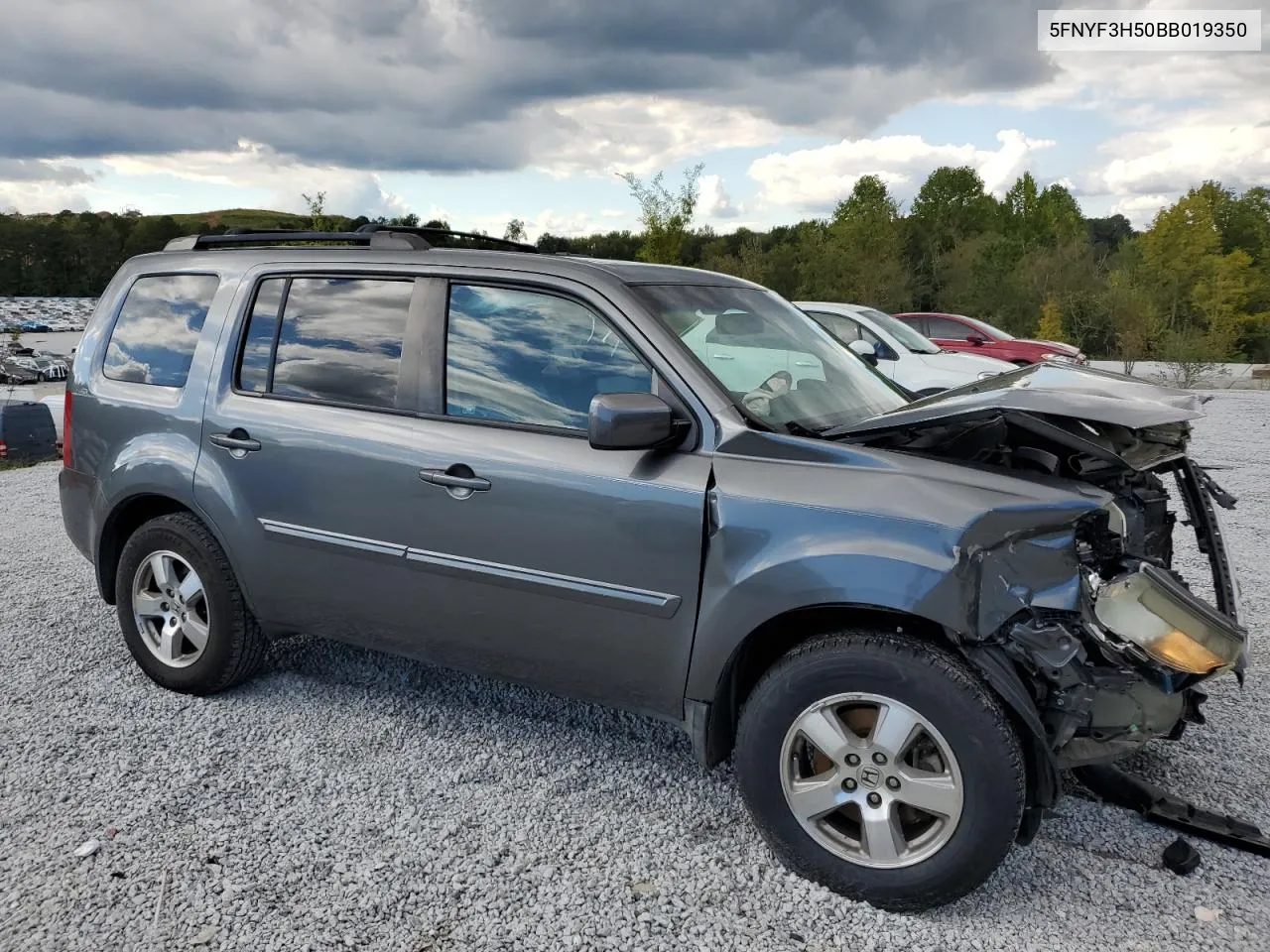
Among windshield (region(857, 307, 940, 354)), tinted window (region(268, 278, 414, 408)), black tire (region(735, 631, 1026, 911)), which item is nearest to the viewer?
black tire (region(735, 631, 1026, 911))

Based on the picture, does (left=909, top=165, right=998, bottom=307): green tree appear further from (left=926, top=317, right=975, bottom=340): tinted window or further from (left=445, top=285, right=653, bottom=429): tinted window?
(left=445, top=285, right=653, bottom=429): tinted window

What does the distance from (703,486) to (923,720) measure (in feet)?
3.04

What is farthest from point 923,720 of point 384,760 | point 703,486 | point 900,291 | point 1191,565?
point 900,291

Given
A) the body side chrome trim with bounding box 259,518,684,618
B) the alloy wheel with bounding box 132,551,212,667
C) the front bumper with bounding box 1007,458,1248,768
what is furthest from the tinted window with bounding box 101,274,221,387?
the front bumper with bounding box 1007,458,1248,768

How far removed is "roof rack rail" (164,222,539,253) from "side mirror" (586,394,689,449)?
1.31 meters

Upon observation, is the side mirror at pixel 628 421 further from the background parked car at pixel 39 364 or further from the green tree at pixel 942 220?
the green tree at pixel 942 220

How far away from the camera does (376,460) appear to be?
3566 millimetres

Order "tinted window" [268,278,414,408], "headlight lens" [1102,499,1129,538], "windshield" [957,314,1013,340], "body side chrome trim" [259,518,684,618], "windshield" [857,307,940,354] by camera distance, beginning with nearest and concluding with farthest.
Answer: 1. "headlight lens" [1102,499,1129,538]
2. "body side chrome trim" [259,518,684,618]
3. "tinted window" [268,278,414,408]
4. "windshield" [857,307,940,354]
5. "windshield" [957,314,1013,340]

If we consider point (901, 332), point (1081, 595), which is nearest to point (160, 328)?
point (1081, 595)

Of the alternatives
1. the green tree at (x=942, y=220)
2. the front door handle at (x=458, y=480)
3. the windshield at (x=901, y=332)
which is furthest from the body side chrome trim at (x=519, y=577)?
the green tree at (x=942, y=220)

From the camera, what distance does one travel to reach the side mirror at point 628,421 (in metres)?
2.91

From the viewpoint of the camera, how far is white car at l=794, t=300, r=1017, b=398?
497 inches

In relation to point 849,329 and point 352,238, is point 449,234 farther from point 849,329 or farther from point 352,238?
point 849,329

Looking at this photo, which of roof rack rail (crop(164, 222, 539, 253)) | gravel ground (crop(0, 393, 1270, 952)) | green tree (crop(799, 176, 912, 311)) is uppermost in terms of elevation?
green tree (crop(799, 176, 912, 311))
